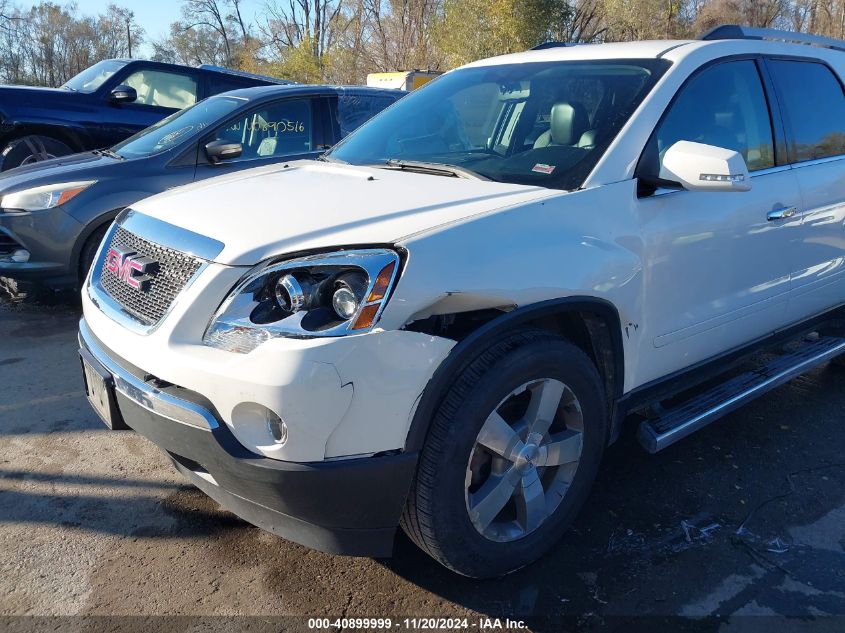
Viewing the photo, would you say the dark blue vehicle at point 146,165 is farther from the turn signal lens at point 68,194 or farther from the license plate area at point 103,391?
the license plate area at point 103,391

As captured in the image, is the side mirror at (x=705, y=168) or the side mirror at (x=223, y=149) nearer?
the side mirror at (x=705, y=168)

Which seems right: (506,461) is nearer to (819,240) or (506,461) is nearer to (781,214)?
(781,214)

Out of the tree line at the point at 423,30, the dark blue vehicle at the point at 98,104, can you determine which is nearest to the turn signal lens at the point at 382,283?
Answer: the dark blue vehicle at the point at 98,104

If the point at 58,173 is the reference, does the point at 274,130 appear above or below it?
above

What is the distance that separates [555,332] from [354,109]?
4.44 m

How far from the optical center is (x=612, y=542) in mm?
2801

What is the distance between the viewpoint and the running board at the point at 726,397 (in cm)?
291

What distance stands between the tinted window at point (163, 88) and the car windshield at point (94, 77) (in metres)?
0.24

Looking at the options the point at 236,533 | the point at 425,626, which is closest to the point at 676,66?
the point at 425,626

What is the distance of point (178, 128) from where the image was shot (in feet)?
19.0

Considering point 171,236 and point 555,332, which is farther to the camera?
point 555,332

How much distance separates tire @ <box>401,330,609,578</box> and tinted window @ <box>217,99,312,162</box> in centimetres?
414

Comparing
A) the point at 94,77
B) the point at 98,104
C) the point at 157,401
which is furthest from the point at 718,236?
the point at 94,77

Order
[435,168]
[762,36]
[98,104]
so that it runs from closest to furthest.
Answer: [435,168], [762,36], [98,104]
